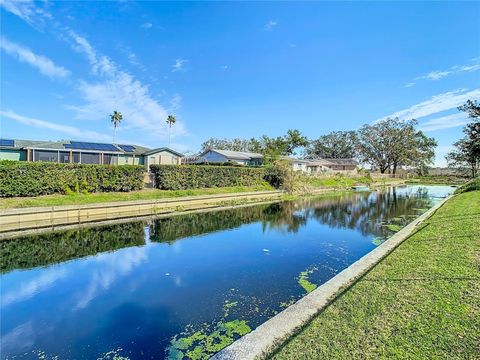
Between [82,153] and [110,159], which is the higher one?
[82,153]

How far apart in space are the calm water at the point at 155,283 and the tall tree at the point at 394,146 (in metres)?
57.3

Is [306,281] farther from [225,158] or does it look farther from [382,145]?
[382,145]

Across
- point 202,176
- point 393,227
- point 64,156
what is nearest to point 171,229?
point 393,227

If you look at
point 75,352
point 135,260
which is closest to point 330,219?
point 135,260

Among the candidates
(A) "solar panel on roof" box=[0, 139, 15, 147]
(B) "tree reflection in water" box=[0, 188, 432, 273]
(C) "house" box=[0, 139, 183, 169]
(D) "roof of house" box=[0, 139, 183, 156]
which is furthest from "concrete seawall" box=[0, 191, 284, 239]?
(A) "solar panel on roof" box=[0, 139, 15, 147]

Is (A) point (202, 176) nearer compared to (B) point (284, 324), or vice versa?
(B) point (284, 324)

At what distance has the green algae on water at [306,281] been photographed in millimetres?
6875

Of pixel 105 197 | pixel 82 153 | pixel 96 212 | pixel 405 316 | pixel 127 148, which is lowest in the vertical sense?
pixel 96 212

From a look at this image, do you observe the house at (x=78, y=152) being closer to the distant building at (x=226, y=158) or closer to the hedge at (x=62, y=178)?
the distant building at (x=226, y=158)

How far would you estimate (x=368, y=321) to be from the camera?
3.91 m

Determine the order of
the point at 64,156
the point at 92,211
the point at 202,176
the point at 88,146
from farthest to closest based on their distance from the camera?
the point at 88,146 < the point at 64,156 < the point at 202,176 < the point at 92,211

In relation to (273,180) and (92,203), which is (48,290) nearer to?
(92,203)

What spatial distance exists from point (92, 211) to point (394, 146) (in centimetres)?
6435

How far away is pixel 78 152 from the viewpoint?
30.1 metres
